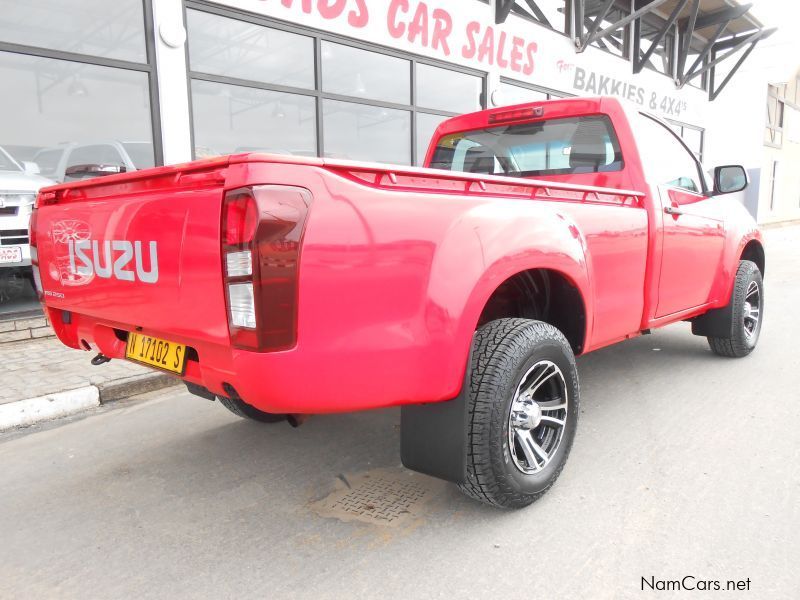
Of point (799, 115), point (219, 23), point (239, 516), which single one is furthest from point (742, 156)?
point (239, 516)

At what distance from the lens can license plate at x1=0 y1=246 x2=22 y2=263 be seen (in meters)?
5.24

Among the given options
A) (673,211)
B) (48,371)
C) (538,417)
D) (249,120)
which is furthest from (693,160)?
(249,120)

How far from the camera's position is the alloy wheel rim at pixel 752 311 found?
15.0ft

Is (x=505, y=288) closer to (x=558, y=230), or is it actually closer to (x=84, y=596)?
(x=558, y=230)

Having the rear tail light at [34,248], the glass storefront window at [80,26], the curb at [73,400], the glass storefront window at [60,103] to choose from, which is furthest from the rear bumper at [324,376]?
the glass storefront window at [80,26]

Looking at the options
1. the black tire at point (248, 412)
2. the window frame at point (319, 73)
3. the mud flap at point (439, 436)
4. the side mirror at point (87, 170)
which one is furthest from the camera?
the window frame at point (319, 73)

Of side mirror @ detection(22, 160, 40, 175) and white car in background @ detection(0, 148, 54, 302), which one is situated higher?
side mirror @ detection(22, 160, 40, 175)

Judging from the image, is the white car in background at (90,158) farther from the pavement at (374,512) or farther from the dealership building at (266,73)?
the pavement at (374,512)

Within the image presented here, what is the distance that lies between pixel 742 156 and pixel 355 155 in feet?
58.1

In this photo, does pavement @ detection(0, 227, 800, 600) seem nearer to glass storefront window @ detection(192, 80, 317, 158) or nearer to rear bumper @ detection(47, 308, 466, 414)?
rear bumper @ detection(47, 308, 466, 414)

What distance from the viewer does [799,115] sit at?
2675 cm

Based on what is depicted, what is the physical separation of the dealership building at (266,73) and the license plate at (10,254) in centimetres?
8

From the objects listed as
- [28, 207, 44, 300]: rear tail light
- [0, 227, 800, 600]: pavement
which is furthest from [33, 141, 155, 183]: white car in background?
[28, 207, 44, 300]: rear tail light

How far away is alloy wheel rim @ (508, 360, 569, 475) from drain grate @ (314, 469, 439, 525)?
48 centimetres
